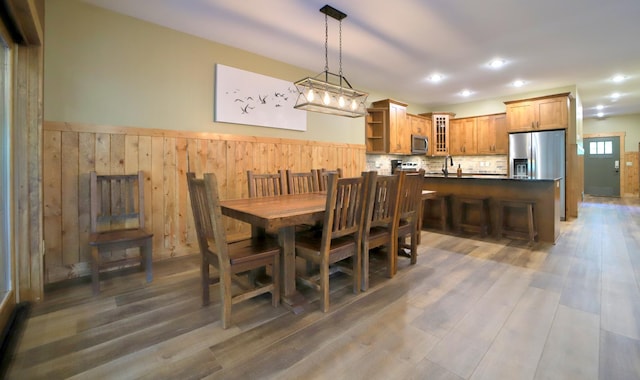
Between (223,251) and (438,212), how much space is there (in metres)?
3.79

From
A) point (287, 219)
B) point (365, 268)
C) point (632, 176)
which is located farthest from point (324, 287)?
point (632, 176)

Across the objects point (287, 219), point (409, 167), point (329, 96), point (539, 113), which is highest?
point (539, 113)

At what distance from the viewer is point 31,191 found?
2148mm

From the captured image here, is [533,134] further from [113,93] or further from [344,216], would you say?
[113,93]

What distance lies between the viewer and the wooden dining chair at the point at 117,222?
7.76ft

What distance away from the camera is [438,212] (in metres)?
4.63

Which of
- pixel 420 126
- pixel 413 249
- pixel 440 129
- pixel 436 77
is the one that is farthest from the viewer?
pixel 440 129

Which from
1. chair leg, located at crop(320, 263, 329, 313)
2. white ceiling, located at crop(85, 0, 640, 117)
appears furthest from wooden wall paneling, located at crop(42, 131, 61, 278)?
chair leg, located at crop(320, 263, 329, 313)

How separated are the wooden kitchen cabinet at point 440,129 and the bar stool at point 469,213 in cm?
307

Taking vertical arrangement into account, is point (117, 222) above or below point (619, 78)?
below

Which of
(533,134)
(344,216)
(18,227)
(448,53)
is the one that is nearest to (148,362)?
(344,216)

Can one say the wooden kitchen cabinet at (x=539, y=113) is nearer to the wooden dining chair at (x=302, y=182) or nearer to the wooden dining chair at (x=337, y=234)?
the wooden dining chair at (x=302, y=182)

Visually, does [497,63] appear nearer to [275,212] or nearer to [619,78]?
[619,78]

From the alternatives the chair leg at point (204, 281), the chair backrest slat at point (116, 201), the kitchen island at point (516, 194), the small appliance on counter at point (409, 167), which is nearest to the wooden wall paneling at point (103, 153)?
the chair backrest slat at point (116, 201)
